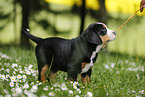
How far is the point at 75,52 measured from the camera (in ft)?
10.2

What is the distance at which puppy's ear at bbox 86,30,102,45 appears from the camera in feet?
9.83

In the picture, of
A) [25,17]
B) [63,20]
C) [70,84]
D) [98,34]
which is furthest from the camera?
[63,20]

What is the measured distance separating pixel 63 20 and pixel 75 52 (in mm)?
6562

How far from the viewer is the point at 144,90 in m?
3.67

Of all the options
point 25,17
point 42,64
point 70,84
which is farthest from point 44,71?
point 25,17

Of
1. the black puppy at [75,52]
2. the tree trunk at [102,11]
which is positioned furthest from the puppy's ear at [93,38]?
the tree trunk at [102,11]

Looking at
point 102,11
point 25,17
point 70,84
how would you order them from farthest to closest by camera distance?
point 25,17, point 102,11, point 70,84

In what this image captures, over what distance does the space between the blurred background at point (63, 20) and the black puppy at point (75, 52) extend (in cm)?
552

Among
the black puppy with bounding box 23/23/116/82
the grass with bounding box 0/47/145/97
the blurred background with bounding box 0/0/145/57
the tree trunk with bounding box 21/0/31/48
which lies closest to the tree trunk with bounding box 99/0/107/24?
the blurred background with bounding box 0/0/145/57

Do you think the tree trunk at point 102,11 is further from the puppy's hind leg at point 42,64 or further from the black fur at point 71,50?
the puppy's hind leg at point 42,64

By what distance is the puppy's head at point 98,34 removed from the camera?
9.88ft

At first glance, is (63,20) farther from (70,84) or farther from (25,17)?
(70,84)

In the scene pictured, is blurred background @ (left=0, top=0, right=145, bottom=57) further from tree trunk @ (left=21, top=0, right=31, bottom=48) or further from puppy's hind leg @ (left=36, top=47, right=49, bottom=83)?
puppy's hind leg @ (left=36, top=47, right=49, bottom=83)

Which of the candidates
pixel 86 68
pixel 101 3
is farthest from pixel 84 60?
pixel 101 3
